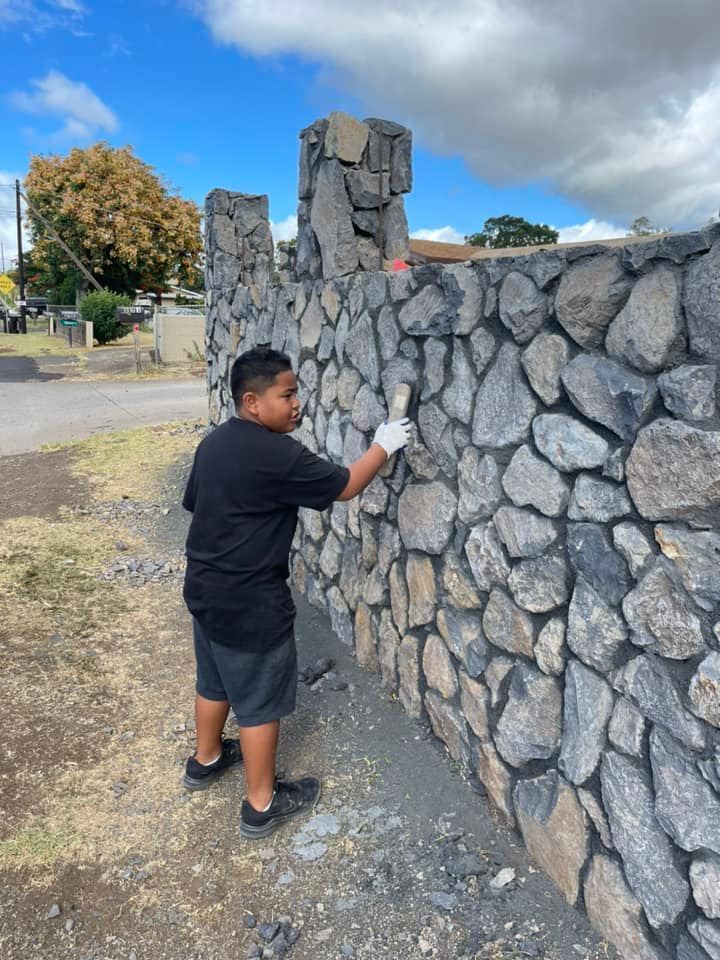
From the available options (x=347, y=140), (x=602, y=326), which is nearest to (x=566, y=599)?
(x=602, y=326)

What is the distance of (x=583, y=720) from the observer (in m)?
2.25

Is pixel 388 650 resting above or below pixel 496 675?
below

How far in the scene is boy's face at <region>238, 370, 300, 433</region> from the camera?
266 centimetres

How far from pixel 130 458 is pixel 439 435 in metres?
7.14

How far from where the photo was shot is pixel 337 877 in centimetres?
260

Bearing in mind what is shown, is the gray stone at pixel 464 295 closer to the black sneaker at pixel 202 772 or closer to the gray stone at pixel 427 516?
the gray stone at pixel 427 516

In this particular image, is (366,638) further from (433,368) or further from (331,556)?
(433,368)

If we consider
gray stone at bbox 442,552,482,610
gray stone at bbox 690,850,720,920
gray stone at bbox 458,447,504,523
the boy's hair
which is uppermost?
the boy's hair

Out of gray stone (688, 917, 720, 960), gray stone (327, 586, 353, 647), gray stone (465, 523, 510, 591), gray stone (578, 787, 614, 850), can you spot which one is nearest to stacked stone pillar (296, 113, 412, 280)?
gray stone (327, 586, 353, 647)

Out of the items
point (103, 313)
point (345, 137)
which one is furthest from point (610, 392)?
point (103, 313)

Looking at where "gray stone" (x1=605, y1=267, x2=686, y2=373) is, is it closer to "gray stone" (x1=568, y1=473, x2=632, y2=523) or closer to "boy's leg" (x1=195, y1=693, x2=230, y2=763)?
"gray stone" (x1=568, y1=473, x2=632, y2=523)

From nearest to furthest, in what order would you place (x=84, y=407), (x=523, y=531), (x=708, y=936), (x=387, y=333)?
(x=708, y=936) < (x=523, y=531) < (x=387, y=333) < (x=84, y=407)

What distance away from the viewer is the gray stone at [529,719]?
2.41m

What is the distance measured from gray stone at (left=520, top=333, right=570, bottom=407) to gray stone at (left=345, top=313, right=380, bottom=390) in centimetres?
→ 120
